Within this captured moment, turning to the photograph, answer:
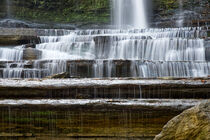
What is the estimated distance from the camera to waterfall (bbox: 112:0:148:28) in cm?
1856

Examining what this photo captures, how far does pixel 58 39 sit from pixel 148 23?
330 inches

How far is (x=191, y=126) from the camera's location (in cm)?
225

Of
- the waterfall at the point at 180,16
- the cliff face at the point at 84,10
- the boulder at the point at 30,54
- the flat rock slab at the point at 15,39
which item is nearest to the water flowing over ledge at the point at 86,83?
the boulder at the point at 30,54

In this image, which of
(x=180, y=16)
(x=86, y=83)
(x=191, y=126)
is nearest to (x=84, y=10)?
(x=180, y=16)

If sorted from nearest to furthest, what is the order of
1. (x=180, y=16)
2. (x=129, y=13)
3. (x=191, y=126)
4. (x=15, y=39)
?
(x=191, y=126)
(x=15, y=39)
(x=180, y=16)
(x=129, y=13)

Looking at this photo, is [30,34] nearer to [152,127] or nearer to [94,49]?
[94,49]

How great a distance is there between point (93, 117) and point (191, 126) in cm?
159

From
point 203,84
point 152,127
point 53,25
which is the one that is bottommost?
point 152,127

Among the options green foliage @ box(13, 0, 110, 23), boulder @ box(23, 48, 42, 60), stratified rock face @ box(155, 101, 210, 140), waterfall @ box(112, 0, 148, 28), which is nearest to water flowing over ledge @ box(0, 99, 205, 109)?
stratified rock face @ box(155, 101, 210, 140)

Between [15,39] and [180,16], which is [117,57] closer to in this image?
[15,39]

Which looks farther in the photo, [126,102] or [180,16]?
[180,16]

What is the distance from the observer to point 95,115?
351 cm

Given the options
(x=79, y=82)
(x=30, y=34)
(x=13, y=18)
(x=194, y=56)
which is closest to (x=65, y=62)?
Answer: (x=79, y=82)

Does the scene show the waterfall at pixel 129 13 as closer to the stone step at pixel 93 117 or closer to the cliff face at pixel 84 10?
the cliff face at pixel 84 10
